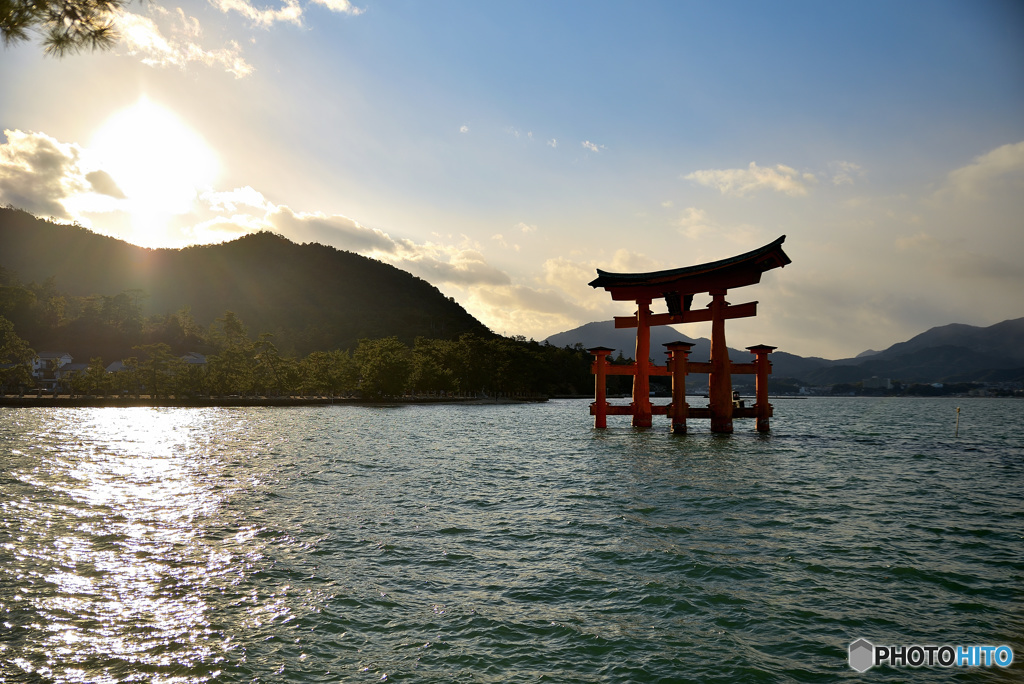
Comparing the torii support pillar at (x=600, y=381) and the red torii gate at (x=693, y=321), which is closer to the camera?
the red torii gate at (x=693, y=321)

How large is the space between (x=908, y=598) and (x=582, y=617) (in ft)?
16.6

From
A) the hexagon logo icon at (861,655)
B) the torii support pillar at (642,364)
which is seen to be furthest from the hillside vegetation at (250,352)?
the hexagon logo icon at (861,655)

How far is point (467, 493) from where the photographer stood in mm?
16578

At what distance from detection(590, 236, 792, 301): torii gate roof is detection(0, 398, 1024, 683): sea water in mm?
16834

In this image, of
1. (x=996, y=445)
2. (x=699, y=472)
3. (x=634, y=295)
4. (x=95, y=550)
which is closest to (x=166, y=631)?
(x=95, y=550)

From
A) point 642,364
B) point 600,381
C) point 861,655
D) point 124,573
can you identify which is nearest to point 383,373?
point 600,381

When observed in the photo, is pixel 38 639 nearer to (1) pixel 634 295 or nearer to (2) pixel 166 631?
(2) pixel 166 631

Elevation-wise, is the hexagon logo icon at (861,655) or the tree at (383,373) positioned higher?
the tree at (383,373)

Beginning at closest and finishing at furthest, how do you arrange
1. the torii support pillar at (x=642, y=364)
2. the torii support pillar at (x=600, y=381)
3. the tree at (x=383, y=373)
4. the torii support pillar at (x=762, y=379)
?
the torii support pillar at (x=762, y=379), the torii support pillar at (x=642, y=364), the torii support pillar at (x=600, y=381), the tree at (x=383, y=373)

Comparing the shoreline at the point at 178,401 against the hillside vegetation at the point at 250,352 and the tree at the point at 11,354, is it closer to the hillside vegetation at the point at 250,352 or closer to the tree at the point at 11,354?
the hillside vegetation at the point at 250,352

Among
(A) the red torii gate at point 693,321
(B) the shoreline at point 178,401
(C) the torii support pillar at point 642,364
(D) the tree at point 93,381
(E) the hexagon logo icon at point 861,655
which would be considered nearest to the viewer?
(E) the hexagon logo icon at point 861,655

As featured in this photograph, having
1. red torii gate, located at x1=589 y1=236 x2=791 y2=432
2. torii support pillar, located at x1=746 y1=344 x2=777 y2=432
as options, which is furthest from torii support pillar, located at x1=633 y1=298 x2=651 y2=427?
torii support pillar, located at x1=746 y1=344 x2=777 y2=432

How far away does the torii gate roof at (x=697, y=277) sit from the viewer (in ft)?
111

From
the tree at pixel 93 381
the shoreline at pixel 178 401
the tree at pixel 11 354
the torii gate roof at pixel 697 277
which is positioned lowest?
the shoreline at pixel 178 401
